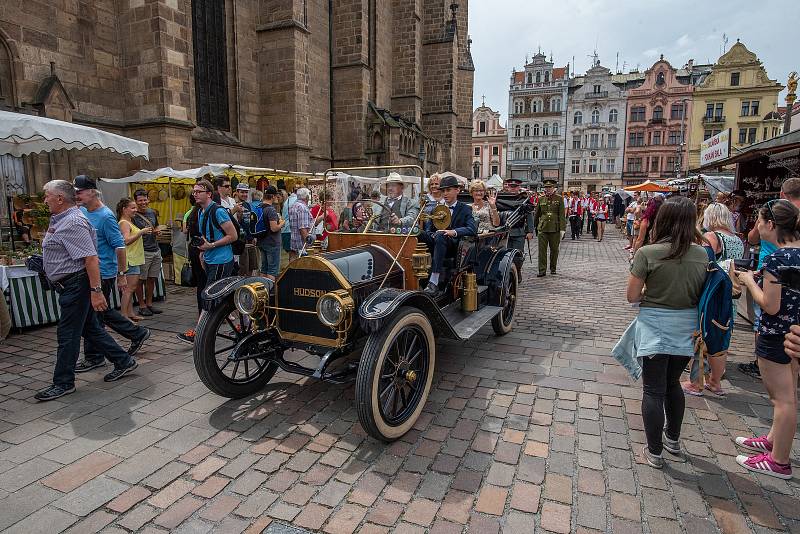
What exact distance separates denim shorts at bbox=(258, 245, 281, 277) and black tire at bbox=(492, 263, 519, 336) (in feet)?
12.2

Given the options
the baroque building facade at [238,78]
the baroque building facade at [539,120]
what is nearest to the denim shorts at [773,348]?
the baroque building facade at [238,78]

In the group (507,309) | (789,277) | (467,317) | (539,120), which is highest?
(539,120)

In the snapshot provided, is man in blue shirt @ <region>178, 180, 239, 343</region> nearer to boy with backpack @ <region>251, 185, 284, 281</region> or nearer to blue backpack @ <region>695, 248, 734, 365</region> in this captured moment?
boy with backpack @ <region>251, 185, 284, 281</region>

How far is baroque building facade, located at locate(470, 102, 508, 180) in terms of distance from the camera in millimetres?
64500

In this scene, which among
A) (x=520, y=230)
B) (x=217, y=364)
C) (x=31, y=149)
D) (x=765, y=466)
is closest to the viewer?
(x=765, y=466)

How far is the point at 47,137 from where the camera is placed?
20.9ft

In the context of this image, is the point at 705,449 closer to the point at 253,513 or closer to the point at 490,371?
the point at 490,371

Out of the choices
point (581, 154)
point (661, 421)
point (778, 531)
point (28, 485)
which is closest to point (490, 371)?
point (661, 421)

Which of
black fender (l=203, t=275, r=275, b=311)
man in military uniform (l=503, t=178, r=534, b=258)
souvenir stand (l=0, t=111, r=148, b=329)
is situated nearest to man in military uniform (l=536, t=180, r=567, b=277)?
man in military uniform (l=503, t=178, r=534, b=258)

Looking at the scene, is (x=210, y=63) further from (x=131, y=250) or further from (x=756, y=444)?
(x=756, y=444)

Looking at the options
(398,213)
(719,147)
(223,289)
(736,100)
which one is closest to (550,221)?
(398,213)

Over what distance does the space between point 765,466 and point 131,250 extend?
707 centimetres

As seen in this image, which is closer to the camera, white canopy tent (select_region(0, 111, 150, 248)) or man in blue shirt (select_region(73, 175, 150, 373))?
man in blue shirt (select_region(73, 175, 150, 373))

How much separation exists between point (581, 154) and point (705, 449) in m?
60.0
